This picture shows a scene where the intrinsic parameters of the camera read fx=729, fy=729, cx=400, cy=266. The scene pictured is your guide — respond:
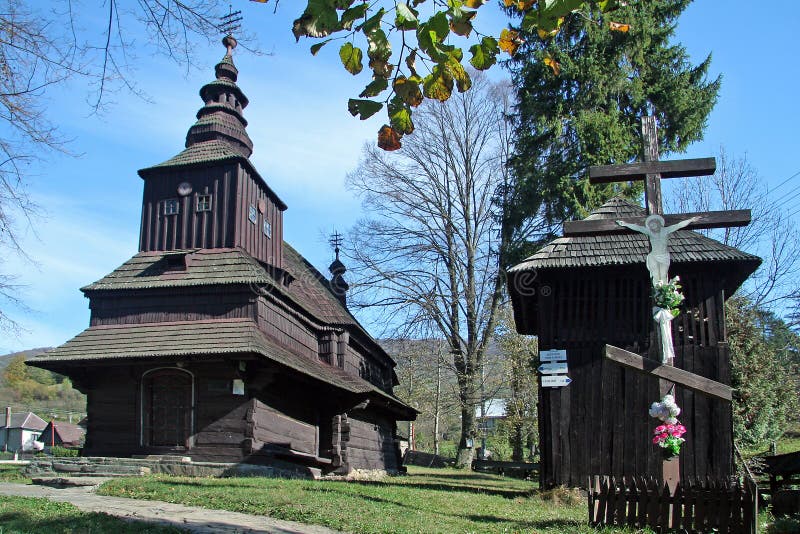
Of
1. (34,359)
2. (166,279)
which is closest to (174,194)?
(166,279)

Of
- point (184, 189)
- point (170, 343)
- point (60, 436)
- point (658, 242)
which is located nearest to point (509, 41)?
point (658, 242)

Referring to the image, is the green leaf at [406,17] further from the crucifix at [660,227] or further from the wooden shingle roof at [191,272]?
the wooden shingle roof at [191,272]

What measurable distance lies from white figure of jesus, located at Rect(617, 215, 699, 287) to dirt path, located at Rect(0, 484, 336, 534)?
16.4 feet

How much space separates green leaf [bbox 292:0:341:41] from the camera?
13.1 feet

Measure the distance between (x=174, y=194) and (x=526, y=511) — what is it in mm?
14172

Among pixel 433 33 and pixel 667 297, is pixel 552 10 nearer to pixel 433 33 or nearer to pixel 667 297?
pixel 433 33

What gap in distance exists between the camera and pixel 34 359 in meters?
17.5

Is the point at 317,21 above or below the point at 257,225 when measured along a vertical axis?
below

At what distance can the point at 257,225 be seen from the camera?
21781mm

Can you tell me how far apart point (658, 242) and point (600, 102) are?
1642 cm

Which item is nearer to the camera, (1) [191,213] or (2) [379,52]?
(2) [379,52]

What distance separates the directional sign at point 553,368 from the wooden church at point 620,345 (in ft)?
0.60

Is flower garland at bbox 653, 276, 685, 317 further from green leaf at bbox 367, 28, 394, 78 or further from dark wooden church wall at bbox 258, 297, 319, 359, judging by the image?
dark wooden church wall at bbox 258, 297, 319, 359

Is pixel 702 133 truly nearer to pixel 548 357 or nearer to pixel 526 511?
pixel 548 357
